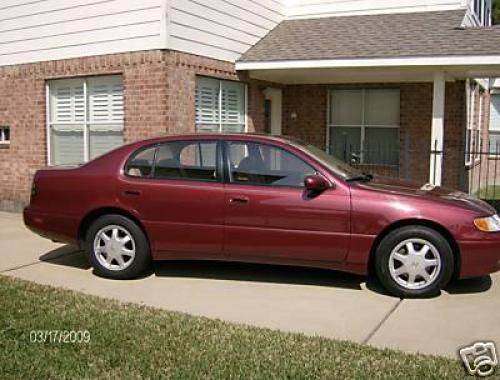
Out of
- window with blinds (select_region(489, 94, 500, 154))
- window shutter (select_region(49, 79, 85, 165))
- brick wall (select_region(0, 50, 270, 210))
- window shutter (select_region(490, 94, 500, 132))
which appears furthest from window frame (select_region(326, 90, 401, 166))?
window shutter (select_region(490, 94, 500, 132))

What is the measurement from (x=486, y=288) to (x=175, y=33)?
5.81m

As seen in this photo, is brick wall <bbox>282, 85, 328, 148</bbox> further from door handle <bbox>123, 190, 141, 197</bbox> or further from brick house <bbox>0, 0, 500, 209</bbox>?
door handle <bbox>123, 190, 141, 197</bbox>

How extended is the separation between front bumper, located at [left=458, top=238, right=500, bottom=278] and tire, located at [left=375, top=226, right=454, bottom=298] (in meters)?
0.12

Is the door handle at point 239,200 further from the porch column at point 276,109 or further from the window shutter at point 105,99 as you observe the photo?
the porch column at point 276,109

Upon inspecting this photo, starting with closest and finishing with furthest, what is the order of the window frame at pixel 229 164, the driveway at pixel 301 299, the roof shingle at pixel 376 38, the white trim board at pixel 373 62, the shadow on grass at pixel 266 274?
the driveway at pixel 301 299 < the window frame at pixel 229 164 < the shadow on grass at pixel 266 274 < the white trim board at pixel 373 62 < the roof shingle at pixel 376 38

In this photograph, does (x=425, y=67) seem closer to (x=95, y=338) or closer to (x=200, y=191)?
(x=200, y=191)

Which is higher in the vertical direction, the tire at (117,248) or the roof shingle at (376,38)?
→ the roof shingle at (376,38)

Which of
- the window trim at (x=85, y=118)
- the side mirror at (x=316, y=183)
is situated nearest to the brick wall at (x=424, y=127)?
the window trim at (x=85, y=118)

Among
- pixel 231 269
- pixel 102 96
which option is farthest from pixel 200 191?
pixel 102 96

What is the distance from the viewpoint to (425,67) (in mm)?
9609

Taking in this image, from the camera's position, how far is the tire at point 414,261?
5.62 meters

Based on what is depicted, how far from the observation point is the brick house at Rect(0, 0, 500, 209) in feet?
30.5

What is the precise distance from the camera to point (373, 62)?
955 centimetres

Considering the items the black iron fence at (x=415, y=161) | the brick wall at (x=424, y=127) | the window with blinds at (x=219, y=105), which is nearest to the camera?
the window with blinds at (x=219, y=105)
